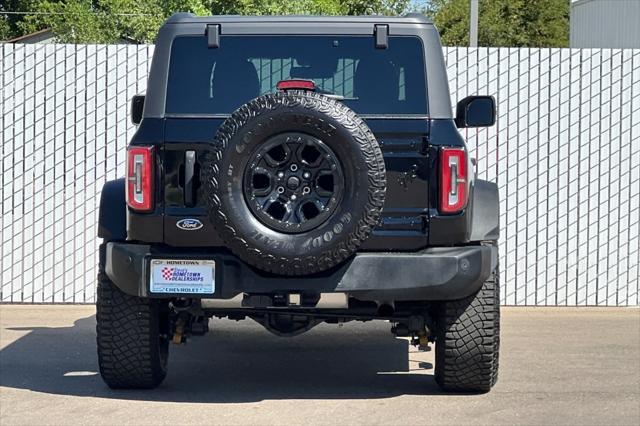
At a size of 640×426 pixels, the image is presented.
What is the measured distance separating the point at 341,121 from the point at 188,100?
1.04 metres

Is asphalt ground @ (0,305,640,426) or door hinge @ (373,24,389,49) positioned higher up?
door hinge @ (373,24,389,49)

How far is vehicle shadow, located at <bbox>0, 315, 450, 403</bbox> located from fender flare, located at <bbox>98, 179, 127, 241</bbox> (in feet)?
2.87

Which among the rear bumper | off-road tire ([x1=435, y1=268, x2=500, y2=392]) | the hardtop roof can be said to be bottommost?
A: off-road tire ([x1=435, y1=268, x2=500, y2=392])

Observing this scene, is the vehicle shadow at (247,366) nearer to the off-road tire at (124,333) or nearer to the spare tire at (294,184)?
the off-road tire at (124,333)

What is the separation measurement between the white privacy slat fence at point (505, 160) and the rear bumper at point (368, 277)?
4353mm

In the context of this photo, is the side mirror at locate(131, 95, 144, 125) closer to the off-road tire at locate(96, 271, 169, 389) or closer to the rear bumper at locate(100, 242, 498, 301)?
the off-road tire at locate(96, 271, 169, 389)

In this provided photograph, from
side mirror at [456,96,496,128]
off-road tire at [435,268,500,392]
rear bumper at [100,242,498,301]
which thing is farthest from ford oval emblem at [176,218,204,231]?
side mirror at [456,96,496,128]

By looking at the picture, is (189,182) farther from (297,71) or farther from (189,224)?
(297,71)

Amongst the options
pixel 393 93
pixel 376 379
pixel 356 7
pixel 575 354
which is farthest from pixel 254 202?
pixel 356 7

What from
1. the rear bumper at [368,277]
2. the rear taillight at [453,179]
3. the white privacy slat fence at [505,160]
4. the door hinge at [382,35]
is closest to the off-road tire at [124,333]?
the rear bumper at [368,277]

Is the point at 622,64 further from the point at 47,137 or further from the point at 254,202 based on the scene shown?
the point at 254,202

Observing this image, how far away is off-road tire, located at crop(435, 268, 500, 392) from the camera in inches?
287

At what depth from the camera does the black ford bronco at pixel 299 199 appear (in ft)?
21.7

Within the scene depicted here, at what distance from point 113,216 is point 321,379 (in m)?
1.63
